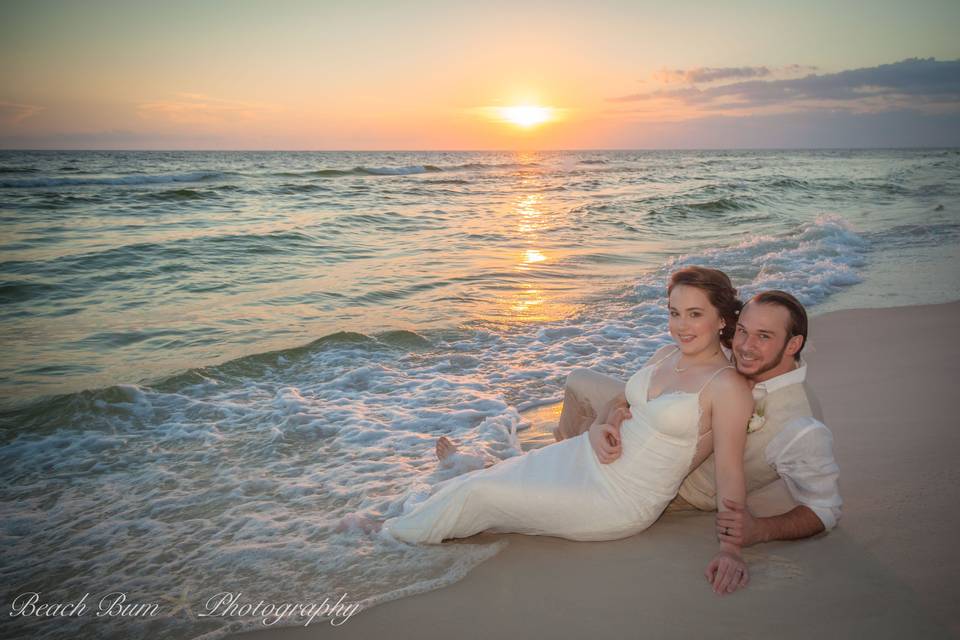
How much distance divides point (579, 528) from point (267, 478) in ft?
8.51

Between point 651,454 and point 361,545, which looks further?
point 361,545

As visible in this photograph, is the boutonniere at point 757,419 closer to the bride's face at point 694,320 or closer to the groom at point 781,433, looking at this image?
the groom at point 781,433

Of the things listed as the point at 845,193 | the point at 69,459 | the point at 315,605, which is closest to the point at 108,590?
the point at 315,605

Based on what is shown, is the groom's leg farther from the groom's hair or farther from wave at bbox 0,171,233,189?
wave at bbox 0,171,233,189

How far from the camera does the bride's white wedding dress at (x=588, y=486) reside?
138 inches

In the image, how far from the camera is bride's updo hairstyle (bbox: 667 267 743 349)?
3.54m

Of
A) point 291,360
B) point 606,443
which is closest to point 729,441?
point 606,443

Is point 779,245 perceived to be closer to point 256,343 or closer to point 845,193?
point 256,343

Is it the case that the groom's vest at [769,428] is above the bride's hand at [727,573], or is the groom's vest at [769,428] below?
above

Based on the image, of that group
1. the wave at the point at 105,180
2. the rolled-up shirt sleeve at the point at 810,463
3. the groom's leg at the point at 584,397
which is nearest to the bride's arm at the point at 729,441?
the rolled-up shirt sleeve at the point at 810,463

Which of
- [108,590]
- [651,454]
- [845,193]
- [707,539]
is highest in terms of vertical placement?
[845,193]

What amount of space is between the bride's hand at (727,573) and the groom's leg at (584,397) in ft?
4.48

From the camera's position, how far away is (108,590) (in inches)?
144

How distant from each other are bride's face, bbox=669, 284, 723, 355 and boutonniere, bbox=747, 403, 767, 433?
427mm
